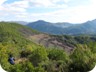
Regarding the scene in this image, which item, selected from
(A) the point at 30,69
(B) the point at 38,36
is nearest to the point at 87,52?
(A) the point at 30,69

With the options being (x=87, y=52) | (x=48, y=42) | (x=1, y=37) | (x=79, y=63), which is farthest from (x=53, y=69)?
(x=48, y=42)

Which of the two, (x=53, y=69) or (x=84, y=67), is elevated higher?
(x=84, y=67)

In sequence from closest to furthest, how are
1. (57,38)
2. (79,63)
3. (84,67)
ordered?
(84,67)
(79,63)
(57,38)

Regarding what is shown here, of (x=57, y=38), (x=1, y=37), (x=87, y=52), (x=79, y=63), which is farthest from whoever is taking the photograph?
(x=57, y=38)

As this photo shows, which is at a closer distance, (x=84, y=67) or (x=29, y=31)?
(x=84, y=67)

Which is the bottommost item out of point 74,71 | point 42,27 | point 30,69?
point 42,27

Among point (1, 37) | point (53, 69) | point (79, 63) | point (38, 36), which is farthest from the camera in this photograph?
point (38, 36)

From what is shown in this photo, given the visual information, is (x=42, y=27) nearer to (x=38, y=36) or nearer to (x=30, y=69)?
(x=38, y=36)

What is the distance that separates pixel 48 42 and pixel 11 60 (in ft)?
235

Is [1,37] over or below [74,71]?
below

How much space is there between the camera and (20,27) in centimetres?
8762

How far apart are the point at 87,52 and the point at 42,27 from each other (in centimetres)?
19673

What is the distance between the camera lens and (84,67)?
2.45 meters

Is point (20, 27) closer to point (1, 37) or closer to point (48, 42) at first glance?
point (48, 42)
